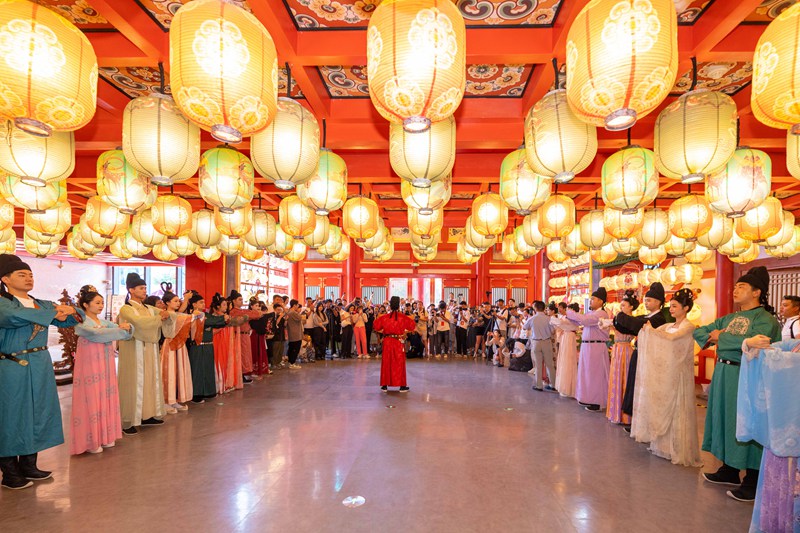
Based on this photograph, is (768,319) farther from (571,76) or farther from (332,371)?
(332,371)

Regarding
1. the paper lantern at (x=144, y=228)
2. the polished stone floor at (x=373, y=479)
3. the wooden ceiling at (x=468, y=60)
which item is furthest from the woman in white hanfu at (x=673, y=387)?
the paper lantern at (x=144, y=228)

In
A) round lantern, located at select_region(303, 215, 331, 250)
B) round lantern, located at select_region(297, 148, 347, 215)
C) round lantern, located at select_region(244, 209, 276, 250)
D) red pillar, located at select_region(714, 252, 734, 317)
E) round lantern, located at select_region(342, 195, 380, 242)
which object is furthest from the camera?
red pillar, located at select_region(714, 252, 734, 317)

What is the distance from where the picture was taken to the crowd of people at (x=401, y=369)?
A: 3365 mm

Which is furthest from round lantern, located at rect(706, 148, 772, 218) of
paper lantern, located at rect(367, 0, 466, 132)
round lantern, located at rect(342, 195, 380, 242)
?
round lantern, located at rect(342, 195, 380, 242)

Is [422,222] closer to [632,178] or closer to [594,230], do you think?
[594,230]

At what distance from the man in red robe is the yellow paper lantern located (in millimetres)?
3893

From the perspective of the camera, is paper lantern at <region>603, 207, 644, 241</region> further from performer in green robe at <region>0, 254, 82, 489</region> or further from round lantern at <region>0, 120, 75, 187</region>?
performer in green robe at <region>0, 254, 82, 489</region>

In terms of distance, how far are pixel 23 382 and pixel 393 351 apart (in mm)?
4916

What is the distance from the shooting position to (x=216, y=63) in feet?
8.00

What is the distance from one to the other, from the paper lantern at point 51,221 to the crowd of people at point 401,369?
239cm

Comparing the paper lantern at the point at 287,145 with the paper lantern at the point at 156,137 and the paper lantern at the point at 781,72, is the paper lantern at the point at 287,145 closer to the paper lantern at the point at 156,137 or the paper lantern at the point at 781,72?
the paper lantern at the point at 156,137

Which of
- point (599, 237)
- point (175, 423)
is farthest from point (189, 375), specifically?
point (599, 237)

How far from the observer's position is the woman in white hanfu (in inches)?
163

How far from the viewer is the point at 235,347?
7.61 m
